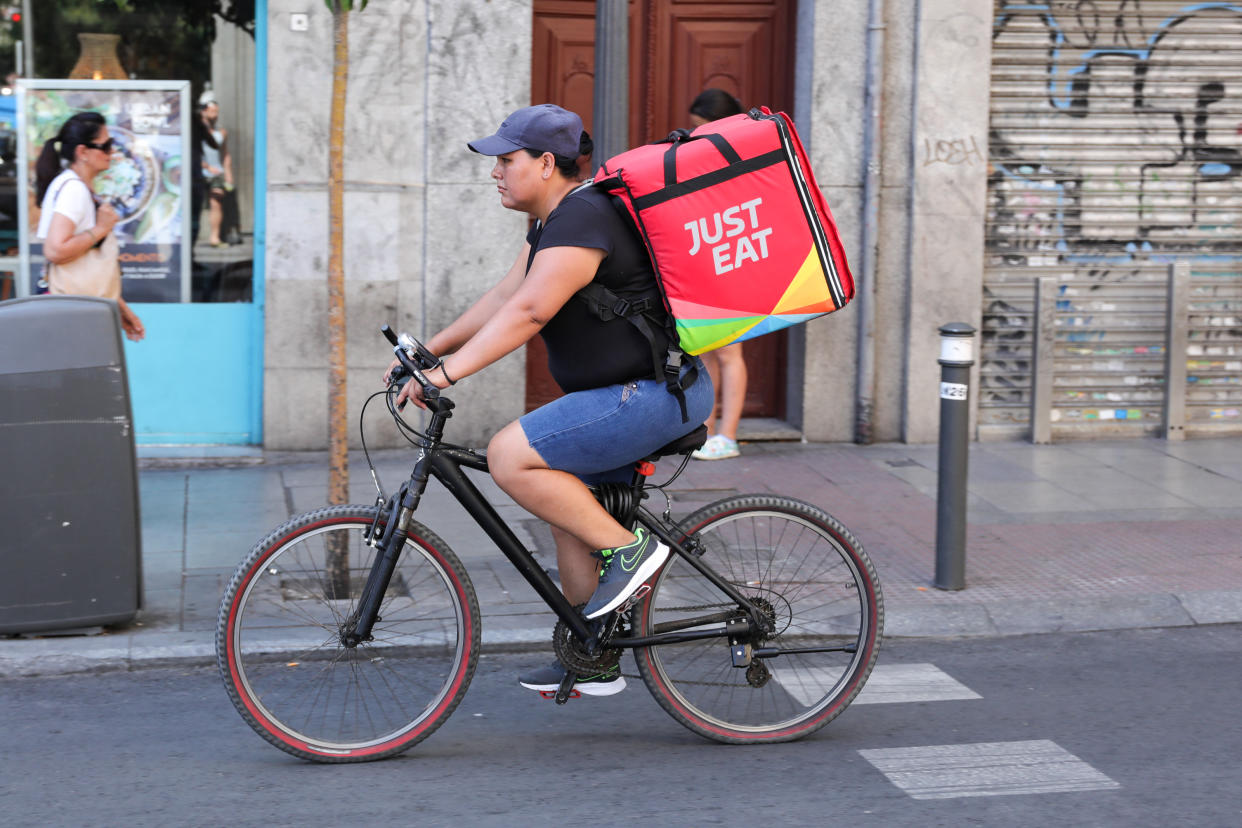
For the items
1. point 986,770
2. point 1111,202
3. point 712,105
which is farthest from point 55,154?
point 986,770

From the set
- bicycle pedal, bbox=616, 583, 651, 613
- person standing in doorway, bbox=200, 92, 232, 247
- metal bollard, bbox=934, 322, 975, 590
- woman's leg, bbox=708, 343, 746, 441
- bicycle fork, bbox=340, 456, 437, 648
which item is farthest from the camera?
person standing in doorway, bbox=200, 92, 232, 247

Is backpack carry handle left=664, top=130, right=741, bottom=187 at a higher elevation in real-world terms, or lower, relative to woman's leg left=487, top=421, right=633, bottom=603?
higher

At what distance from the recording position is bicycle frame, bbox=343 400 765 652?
14.1 feet

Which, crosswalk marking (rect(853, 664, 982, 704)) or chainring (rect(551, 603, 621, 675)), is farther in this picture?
crosswalk marking (rect(853, 664, 982, 704))

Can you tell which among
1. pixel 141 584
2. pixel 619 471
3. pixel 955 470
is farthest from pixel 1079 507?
pixel 141 584

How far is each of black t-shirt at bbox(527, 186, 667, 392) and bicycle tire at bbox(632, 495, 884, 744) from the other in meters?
0.51

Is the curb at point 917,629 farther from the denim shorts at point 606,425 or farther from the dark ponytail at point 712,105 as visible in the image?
the dark ponytail at point 712,105

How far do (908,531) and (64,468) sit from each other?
3.94 metres

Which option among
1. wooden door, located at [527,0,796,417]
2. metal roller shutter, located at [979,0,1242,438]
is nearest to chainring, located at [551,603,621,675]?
wooden door, located at [527,0,796,417]

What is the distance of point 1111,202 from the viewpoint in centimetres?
1012

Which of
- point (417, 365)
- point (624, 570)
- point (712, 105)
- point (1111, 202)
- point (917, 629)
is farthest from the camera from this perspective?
point (1111, 202)

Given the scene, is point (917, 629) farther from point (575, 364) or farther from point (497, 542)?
point (575, 364)

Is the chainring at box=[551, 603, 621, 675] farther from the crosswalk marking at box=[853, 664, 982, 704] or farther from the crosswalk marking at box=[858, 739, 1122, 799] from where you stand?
the crosswalk marking at box=[853, 664, 982, 704]

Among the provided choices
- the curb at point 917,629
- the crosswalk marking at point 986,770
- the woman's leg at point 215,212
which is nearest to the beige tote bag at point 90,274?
the woman's leg at point 215,212
